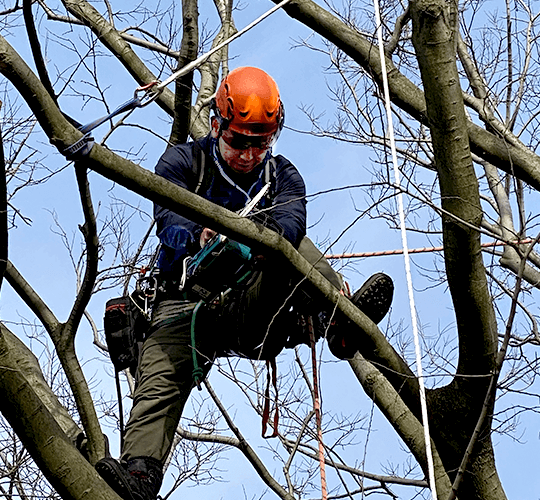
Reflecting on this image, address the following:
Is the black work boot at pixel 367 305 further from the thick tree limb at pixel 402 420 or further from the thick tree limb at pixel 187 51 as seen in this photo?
the thick tree limb at pixel 187 51

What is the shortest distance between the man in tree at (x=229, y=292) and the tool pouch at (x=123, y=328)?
0.28ft

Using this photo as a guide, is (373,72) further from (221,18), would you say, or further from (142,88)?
(221,18)

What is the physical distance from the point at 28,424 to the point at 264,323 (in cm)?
119

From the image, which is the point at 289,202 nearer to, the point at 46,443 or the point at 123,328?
the point at 123,328

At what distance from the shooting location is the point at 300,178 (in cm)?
423

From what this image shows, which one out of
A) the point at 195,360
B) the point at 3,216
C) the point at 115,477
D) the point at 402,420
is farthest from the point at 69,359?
the point at 402,420

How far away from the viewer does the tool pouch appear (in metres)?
4.23

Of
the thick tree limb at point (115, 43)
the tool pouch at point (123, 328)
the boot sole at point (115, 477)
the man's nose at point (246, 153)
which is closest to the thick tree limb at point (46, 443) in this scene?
the boot sole at point (115, 477)

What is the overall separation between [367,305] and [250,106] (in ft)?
3.59

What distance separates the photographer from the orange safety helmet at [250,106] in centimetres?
416

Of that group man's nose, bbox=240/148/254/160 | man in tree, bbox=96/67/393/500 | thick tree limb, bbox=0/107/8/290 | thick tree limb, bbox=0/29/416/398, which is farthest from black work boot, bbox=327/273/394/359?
thick tree limb, bbox=0/107/8/290

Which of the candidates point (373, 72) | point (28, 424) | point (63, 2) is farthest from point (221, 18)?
point (28, 424)

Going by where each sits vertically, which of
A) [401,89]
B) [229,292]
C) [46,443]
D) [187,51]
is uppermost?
[187,51]

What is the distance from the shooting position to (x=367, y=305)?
12.7 ft
